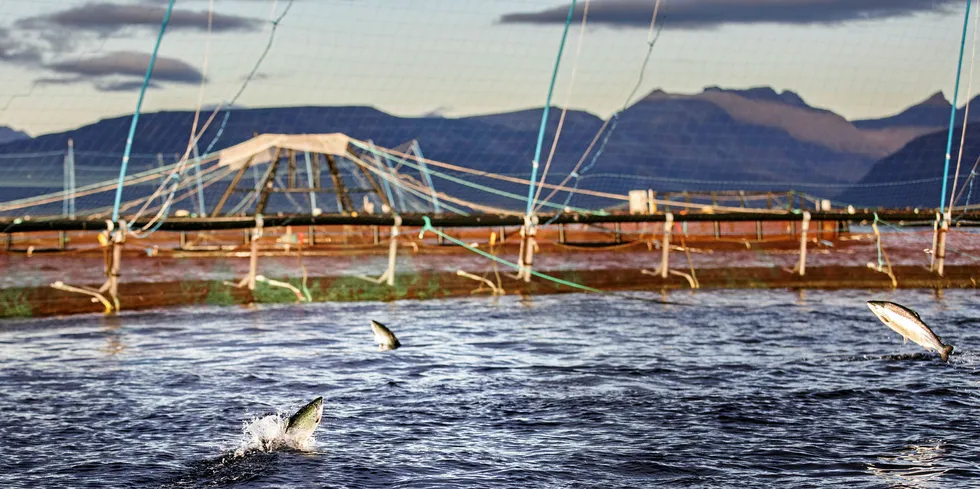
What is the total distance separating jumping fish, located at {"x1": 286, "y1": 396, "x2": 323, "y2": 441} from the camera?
409 inches

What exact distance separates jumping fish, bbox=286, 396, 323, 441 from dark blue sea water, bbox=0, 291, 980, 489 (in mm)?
192

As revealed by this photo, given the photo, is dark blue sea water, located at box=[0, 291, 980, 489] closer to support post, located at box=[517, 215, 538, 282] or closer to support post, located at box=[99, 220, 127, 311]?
support post, located at box=[99, 220, 127, 311]

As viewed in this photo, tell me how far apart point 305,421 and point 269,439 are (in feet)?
1.90

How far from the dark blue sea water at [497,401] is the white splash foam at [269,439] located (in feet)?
0.35

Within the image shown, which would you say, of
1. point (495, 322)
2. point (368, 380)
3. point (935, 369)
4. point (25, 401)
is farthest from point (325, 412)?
point (495, 322)

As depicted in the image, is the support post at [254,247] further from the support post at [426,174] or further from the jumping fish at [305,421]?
the support post at [426,174]

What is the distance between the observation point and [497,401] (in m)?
13.2

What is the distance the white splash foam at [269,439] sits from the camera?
10727 millimetres

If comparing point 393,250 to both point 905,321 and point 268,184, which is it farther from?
point 268,184

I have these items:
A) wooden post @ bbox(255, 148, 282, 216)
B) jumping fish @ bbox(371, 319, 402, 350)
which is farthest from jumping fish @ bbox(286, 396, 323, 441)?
wooden post @ bbox(255, 148, 282, 216)

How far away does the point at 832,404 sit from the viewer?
12.7m

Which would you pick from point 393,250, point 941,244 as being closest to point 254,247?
point 393,250

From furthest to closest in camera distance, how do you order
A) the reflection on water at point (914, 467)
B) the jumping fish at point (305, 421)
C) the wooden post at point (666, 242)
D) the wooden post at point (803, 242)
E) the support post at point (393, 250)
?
the wooden post at point (803, 242)
the wooden post at point (666, 242)
the support post at point (393, 250)
the jumping fish at point (305, 421)
the reflection on water at point (914, 467)

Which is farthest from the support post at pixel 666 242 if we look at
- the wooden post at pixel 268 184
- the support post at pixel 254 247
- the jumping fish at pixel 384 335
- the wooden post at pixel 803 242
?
the wooden post at pixel 268 184
